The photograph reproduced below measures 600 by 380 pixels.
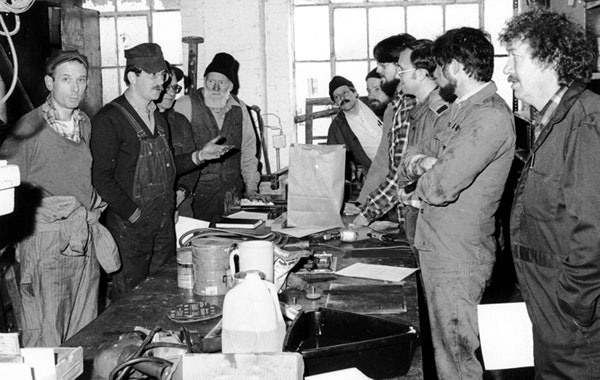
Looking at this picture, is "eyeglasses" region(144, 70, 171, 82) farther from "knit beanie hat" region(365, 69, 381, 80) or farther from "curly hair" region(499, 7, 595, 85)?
"knit beanie hat" region(365, 69, 381, 80)

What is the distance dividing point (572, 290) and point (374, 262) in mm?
1132

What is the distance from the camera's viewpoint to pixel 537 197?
2.06 metres

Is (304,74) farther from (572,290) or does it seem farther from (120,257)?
Result: (572,290)

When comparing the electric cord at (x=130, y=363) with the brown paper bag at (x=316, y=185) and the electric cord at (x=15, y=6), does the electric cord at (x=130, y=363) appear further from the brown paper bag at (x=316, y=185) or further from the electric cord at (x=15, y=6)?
the brown paper bag at (x=316, y=185)

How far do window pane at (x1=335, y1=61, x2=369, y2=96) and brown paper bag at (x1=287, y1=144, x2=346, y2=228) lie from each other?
3012 mm

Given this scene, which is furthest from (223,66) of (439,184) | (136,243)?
(439,184)

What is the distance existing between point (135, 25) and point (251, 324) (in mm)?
5417

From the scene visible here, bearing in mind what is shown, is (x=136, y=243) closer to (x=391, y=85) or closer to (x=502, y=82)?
(x=391, y=85)

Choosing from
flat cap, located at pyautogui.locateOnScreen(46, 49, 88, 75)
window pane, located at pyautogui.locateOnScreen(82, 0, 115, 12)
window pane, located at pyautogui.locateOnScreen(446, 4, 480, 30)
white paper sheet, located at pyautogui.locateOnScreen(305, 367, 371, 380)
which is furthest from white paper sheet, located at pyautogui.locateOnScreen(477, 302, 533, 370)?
window pane, located at pyautogui.locateOnScreen(82, 0, 115, 12)

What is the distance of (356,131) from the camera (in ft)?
19.0

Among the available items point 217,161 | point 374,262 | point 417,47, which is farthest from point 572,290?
point 217,161

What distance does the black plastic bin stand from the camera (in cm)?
161

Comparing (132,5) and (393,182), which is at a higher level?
(132,5)

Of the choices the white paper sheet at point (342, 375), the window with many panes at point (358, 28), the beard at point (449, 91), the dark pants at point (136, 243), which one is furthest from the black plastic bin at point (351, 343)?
the window with many panes at point (358, 28)
